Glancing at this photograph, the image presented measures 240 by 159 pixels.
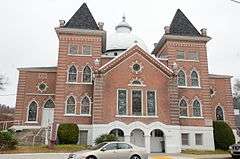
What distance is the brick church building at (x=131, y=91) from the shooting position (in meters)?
35.2

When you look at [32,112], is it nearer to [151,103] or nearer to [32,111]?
[32,111]

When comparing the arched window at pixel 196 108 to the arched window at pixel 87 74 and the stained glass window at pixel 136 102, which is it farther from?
the arched window at pixel 87 74

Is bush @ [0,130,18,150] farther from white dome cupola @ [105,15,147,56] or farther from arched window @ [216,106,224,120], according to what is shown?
arched window @ [216,106,224,120]

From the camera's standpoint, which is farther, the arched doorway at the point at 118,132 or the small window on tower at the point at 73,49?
the small window on tower at the point at 73,49

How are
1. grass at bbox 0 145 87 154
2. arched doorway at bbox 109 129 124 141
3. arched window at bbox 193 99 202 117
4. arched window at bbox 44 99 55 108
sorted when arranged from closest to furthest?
1. grass at bbox 0 145 87 154
2. arched doorway at bbox 109 129 124 141
3. arched window at bbox 193 99 202 117
4. arched window at bbox 44 99 55 108

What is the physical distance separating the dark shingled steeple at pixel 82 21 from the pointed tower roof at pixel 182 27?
1013 centimetres

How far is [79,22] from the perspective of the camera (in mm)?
41594

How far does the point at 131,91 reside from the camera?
118 ft

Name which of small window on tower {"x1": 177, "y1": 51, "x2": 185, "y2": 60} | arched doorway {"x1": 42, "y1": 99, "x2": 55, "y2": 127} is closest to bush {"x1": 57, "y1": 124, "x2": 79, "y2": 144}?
arched doorway {"x1": 42, "y1": 99, "x2": 55, "y2": 127}

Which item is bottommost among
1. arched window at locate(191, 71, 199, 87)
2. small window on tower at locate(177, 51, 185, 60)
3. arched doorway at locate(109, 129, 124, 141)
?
arched doorway at locate(109, 129, 124, 141)

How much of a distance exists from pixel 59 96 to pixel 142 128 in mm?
10111

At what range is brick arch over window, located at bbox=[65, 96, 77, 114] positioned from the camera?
123 feet

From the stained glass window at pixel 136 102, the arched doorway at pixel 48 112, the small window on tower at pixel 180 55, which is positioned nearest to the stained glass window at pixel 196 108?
the small window on tower at pixel 180 55

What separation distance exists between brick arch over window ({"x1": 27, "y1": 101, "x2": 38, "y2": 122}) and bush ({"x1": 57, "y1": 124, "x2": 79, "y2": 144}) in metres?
6.49
